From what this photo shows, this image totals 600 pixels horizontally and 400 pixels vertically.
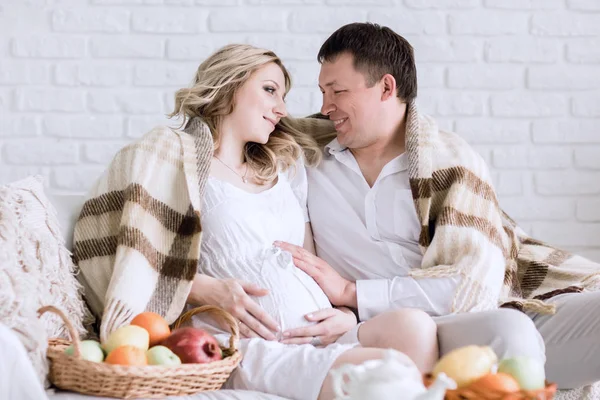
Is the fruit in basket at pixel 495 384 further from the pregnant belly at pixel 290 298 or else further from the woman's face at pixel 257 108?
the woman's face at pixel 257 108

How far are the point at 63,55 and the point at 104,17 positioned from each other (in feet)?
0.72

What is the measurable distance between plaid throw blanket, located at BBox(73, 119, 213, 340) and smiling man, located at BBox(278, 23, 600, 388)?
35 centimetres

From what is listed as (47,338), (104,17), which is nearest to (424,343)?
(47,338)

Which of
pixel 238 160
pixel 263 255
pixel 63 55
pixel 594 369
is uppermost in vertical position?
pixel 63 55

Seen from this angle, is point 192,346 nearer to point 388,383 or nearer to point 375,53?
point 388,383

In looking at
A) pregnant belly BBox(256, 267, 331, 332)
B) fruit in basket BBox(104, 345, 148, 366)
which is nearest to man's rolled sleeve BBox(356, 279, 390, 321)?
pregnant belly BBox(256, 267, 331, 332)

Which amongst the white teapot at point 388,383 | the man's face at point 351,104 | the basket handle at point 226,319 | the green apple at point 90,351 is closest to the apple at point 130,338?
the green apple at point 90,351

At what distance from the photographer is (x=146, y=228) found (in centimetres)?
244

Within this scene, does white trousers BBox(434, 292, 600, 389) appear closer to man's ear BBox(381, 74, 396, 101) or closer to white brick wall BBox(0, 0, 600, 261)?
man's ear BBox(381, 74, 396, 101)

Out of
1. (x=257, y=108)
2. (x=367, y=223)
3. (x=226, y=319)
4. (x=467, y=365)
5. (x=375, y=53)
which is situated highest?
(x=375, y=53)

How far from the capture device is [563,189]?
11.8ft

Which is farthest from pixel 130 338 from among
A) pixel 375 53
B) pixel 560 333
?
pixel 375 53

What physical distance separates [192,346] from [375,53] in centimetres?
127

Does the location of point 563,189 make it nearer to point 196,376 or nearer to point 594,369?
point 594,369
